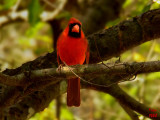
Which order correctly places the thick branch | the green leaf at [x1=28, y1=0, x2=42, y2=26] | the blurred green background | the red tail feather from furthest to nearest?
the blurred green background → the green leaf at [x1=28, y1=0, x2=42, y2=26] → the red tail feather → the thick branch

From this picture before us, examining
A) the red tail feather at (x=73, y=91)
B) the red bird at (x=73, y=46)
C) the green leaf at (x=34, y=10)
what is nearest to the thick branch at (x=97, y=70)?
the red bird at (x=73, y=46)

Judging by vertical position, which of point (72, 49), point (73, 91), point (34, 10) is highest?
point (34, 10)

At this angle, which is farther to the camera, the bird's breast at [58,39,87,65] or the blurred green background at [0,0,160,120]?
the blurred green background at [0,0,160,120]

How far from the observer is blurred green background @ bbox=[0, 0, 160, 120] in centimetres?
305

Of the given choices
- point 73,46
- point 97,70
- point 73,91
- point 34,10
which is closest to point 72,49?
point 73,46

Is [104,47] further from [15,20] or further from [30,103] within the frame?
[15,20]

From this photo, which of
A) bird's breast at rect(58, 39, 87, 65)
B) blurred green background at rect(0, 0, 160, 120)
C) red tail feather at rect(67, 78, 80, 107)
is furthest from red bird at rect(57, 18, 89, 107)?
blurred green background at rect(0, 0, 160, 120)

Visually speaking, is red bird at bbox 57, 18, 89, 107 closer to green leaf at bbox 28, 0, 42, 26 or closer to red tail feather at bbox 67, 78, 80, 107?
red tail feather at bbox 67, 78, 80, 107

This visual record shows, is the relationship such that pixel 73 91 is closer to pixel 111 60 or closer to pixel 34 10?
pixel 111 60

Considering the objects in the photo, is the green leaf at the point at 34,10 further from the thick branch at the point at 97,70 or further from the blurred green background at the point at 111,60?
the thick branch at the point at 97,70

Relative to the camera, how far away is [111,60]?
2.55 meters

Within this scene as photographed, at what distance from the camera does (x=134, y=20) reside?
7.45 ft

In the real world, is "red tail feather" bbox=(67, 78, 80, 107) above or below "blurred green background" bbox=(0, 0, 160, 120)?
below

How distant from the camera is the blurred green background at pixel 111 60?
3.05 m
